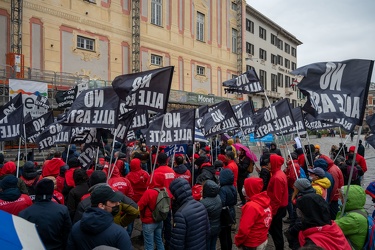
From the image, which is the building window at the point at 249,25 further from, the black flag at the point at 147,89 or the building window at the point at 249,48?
the black flag at the point at 147,89

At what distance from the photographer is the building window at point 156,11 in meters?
25.6

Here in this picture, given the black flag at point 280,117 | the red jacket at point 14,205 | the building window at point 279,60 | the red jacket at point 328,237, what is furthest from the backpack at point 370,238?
the building window at point 279,60

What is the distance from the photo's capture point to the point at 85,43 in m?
21.3

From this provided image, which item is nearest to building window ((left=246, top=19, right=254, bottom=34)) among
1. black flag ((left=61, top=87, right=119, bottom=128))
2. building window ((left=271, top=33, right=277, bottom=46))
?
building window ((left=271, top=33, right=277, bottom=46))

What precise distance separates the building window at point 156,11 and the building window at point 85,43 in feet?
19.8

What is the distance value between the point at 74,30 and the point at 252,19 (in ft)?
86.8

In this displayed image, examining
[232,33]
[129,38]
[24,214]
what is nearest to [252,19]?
[232,33]

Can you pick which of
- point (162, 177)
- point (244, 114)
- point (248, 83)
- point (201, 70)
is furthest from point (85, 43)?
point (162, 177)

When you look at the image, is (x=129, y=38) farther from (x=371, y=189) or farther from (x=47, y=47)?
(x=371, y=189)

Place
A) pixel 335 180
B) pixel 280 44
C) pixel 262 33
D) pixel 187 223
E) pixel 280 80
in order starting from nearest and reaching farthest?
pixel 187 223, pixel 335 180, pixel 262 33, pixel 280 80, pixel 280 44

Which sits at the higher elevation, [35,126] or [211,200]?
[35,126]

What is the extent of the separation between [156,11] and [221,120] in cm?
1974

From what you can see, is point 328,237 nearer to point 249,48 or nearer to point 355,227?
point 355,227

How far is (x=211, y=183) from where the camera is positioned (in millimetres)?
4270
